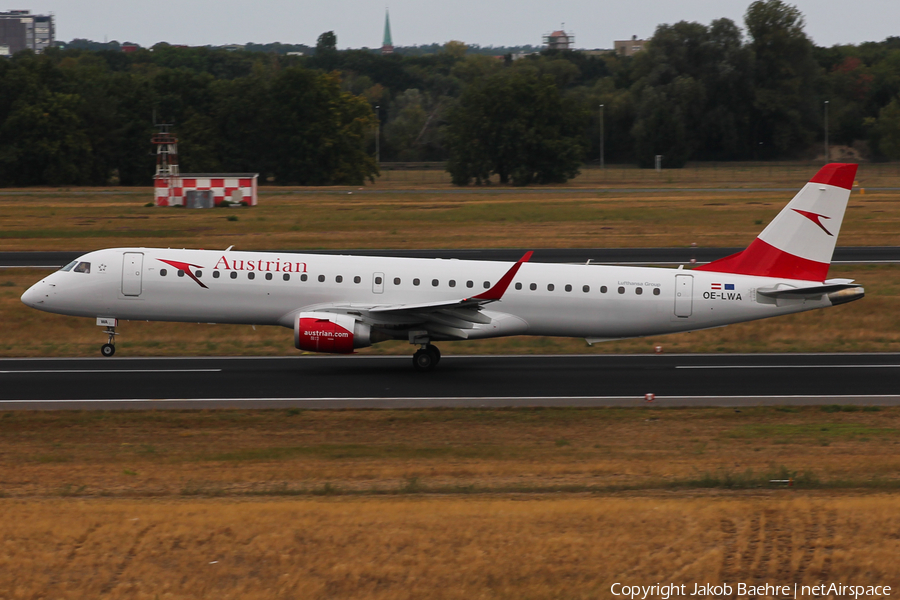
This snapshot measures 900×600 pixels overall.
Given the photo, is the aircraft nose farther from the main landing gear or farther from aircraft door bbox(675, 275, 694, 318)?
aircraft door bbox(675, 275, 694, 318)

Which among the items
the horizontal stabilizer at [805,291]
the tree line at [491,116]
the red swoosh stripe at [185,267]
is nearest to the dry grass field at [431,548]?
the horizontal stabilizer at [805,291]

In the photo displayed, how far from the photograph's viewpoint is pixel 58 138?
107000 millimetres

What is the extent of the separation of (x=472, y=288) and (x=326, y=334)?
4582mm

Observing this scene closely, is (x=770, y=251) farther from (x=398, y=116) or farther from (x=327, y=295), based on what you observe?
(x=398, y=116)

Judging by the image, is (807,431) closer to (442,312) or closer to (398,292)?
(442,312)

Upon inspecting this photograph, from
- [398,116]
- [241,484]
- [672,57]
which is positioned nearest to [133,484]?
[241,484]

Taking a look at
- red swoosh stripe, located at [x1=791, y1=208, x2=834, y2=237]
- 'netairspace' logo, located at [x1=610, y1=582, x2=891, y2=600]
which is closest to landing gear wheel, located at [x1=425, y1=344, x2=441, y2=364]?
red swoosh stripe, located at [x1=791, y1=208, x2=834, y2=237]

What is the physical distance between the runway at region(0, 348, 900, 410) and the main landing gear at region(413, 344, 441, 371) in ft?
0.86

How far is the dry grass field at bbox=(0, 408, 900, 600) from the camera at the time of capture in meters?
13.9

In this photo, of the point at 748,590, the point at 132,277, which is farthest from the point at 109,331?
the point at 748,590

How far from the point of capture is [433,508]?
15.7 m

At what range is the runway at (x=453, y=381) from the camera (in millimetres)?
24375

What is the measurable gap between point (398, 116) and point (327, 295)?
142 meters

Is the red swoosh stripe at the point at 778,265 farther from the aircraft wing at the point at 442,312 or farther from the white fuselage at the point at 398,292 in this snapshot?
the aircraft wing at the point at 442,312
